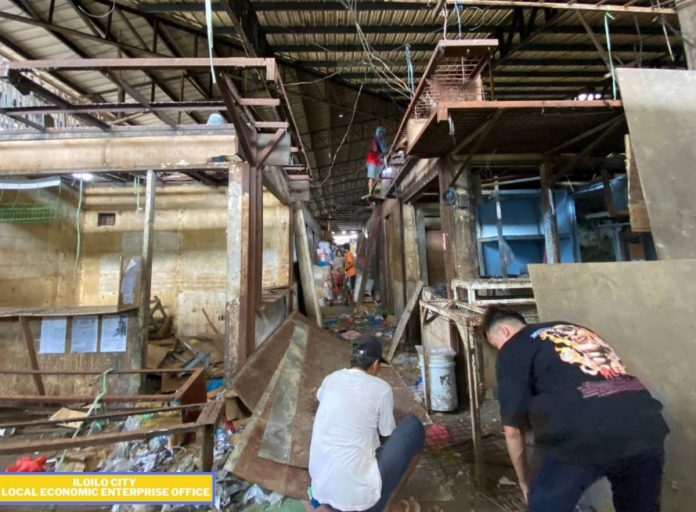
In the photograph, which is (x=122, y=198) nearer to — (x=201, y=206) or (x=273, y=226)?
(x=201, y=206)

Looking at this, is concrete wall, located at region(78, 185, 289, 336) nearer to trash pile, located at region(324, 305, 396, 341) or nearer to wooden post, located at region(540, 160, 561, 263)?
trash pile, located at region(324, 305, 396, 341)

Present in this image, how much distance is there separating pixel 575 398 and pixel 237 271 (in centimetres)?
374

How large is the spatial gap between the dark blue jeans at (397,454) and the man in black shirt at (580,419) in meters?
0.67

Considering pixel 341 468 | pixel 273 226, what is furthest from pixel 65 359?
pixel 341 468

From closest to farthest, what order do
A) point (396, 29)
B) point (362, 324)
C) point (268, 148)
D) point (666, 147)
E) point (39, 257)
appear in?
1. point (666, 147)
2. point (268, 148)
3. point (396, 29)
4. point (39, 257)
5. point (362, 324)

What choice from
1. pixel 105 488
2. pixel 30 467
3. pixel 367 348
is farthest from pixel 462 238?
pixel 30 467

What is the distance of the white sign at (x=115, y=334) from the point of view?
449 cm

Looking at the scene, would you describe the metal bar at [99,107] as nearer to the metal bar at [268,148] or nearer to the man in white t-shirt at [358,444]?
the metal bar at [268,148]

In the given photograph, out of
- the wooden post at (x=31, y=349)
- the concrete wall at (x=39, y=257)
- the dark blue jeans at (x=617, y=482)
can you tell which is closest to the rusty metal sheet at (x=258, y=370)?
the dark blue jeans at (x=617, y=482)

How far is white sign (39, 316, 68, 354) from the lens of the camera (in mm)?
4465

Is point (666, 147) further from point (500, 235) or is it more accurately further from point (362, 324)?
point (362, 324)

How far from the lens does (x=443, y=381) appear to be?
3.78 m

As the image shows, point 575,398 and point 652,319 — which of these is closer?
point 575,398

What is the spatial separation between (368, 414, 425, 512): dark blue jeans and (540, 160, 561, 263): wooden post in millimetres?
3422
